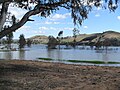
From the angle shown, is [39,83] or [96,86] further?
[39,83]

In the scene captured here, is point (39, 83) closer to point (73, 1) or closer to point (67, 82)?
point (67, 82)

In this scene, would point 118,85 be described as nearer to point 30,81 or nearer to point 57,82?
point 57,82

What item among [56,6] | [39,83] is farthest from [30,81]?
[56,6]

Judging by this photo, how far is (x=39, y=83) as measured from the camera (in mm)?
14016

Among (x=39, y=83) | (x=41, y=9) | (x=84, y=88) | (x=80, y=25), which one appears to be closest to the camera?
(x=84, y=88)

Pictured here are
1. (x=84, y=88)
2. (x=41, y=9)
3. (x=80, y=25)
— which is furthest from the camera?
(x=80, y=25)

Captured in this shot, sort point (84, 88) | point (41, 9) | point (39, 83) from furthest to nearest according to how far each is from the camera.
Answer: point (41, 9) < point (39, 83) < point (84, 88)

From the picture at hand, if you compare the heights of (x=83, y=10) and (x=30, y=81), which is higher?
(x=83, y=10)

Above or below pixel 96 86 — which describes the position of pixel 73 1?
above

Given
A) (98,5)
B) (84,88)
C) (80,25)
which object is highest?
(98,5)

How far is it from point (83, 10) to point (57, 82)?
164 inches

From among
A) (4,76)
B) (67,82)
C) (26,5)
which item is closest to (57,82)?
(67,82)

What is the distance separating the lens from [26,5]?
16.6 meters

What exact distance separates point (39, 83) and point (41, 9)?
366cm
